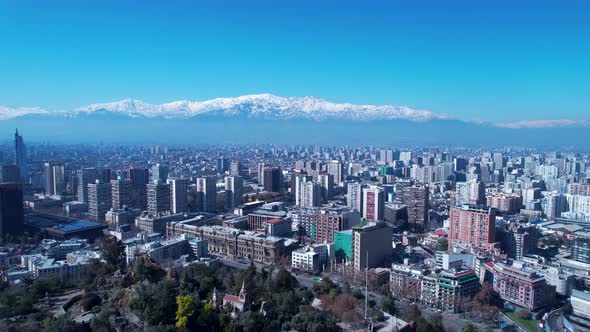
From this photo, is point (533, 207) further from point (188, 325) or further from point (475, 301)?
point (188, 325)

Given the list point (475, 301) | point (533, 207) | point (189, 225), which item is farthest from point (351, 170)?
point (475, 301)

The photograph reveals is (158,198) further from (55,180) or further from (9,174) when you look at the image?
(9,174)

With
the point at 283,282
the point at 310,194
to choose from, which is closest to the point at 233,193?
the point at 310,194

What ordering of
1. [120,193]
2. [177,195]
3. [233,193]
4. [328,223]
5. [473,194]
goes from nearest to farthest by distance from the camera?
[328,223] → [177,195] → [120,193] → [233,193] → [473,194]

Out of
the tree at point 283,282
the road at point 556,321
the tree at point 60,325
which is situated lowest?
the road at point 556,321

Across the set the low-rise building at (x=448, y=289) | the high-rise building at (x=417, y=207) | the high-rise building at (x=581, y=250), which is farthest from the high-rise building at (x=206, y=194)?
the high-rise building at (x=581, y=250)

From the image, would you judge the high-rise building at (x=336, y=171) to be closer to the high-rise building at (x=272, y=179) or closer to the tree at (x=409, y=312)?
the high-rise building at (x=272, y=179)

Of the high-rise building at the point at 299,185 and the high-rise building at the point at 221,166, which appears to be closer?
the high-rise building at the point at 299,185
